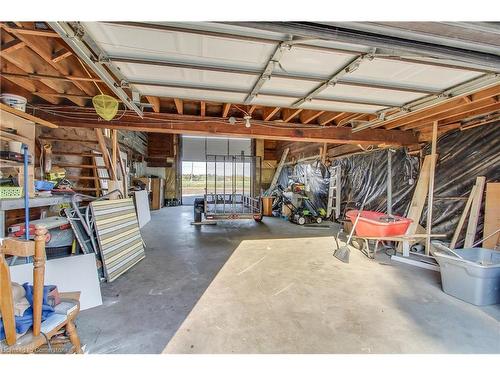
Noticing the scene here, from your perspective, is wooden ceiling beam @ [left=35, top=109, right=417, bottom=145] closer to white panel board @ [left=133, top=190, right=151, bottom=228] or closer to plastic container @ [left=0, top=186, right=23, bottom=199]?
plastic container @ [left=0, top=186, right=23, bottom=199]

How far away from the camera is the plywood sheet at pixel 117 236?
3.10 metres

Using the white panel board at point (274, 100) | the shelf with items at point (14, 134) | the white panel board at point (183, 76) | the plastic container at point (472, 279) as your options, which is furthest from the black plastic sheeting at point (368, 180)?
the shelf with items at point (14, 134)

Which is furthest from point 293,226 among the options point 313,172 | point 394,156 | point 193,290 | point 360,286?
point 193,290

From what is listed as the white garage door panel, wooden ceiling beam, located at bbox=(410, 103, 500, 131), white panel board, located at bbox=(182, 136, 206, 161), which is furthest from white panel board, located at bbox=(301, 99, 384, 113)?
white panel board, located at bbox=(182, 136, 206, 161)

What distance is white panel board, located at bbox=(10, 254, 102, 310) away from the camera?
92.9 inches

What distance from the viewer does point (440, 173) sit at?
4203mm

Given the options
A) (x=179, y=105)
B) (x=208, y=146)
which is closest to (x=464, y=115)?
(x=179, y=105)

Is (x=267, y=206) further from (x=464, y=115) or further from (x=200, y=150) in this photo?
(x=464, y=115)

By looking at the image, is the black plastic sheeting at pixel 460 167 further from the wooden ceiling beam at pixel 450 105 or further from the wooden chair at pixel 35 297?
the wooden chair at pixel 35 297

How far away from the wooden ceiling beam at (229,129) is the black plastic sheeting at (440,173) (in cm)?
62

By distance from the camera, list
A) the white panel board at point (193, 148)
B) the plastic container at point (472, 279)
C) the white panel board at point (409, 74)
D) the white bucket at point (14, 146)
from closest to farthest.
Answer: the white panel board at point (409, 74), the plastic container at point (472, 279), the white bucket at point (14, 146), the white panel board at point (193, 148)

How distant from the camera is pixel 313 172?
8.35 m

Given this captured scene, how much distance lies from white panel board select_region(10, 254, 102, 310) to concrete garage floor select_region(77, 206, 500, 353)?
0.14 meters
